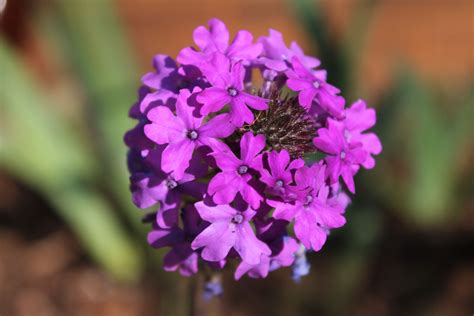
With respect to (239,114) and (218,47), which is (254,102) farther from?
(218,47)

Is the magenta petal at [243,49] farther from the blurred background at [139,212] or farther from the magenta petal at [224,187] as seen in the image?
the blurred background at [139,212]

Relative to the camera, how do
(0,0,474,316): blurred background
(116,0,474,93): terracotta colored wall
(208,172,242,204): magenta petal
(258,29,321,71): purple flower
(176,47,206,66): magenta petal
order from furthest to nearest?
(116,0,474,93): terracotta colored wall → (0,0,474,316): blurred background → (258,29,321,71): purple flower → (176,47,206,66): magenta petal → (208,172,242,204): magenta petal

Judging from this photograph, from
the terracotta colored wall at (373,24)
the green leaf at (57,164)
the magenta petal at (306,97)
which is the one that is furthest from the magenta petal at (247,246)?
the terracotta colored wall at (373,24)

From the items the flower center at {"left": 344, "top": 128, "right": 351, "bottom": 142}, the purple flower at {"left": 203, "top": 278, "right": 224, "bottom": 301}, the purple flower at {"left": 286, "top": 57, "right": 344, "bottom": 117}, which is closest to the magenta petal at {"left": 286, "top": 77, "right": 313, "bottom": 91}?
the purple flower at {"left": 286, "top": 57, "right": 344, "bottom": 117}

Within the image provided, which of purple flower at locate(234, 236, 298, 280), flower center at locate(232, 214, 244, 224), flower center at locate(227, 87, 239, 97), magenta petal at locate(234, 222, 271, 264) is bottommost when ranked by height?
purple flower at locate(234, 236, 298, 280)

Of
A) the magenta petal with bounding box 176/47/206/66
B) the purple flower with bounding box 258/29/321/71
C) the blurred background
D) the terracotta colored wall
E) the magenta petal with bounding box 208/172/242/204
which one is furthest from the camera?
the terracotta colored wall

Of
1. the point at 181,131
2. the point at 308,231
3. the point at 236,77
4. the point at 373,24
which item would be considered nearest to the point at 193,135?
the point at 181,131

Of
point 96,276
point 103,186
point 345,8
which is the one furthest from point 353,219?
point 345,8

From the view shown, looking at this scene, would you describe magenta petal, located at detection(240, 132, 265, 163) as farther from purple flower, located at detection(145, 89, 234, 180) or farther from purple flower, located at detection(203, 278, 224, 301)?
purple flower, located at detection(203, 278, 224, 301)
